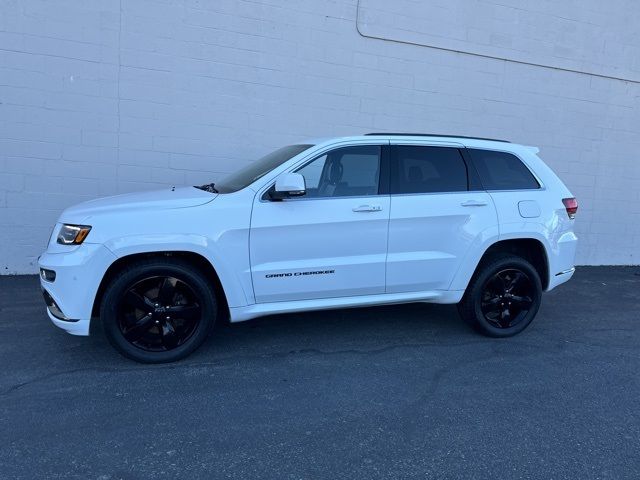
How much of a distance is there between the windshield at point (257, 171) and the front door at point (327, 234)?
0.26m

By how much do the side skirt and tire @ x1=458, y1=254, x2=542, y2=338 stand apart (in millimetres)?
196

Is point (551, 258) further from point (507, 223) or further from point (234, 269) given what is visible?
point (234, 269)

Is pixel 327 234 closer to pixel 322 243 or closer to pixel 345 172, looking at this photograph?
pixel 322 243

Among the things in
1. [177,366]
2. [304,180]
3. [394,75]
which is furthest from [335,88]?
[177,366]

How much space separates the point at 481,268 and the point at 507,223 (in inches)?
19.1

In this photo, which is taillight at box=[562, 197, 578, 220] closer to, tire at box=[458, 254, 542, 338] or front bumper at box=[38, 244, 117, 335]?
tire at box=[458, 254, 542, 338]

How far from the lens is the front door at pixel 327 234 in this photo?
3.74 m

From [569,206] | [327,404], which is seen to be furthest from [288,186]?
[569,206]

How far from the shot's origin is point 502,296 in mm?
4480

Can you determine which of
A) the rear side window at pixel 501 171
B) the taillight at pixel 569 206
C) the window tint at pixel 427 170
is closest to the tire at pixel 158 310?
Answer: the window tint at pixel 427 170

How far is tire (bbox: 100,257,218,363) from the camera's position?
11.5ft

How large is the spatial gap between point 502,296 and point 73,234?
381cm

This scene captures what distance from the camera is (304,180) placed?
377 cm

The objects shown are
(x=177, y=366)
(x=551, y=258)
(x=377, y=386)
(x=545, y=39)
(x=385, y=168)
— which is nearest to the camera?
(x=377, y=386)
